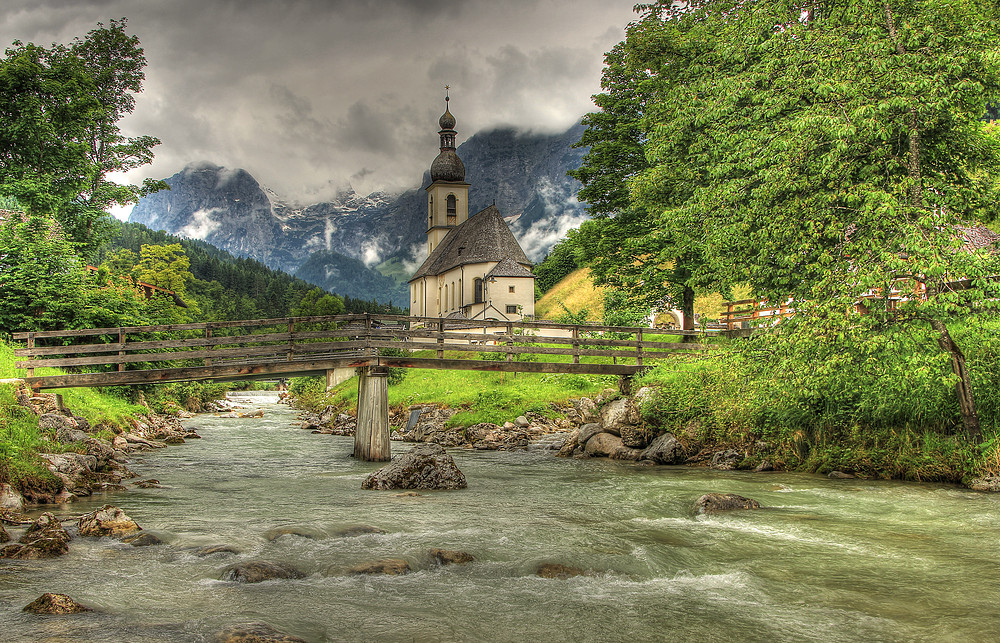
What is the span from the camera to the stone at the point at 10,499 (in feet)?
37.2

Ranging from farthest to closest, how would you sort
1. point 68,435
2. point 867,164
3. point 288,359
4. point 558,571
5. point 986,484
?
point 288,359 < point 68,435 < point 867,164 < point 986,484 < point 558,571

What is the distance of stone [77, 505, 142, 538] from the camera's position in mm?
10273

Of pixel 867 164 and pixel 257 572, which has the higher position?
pixel 867 164

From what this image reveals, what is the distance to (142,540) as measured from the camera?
1002 centimetres

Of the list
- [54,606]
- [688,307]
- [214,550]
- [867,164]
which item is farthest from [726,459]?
[54,606]

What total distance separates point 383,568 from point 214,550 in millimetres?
2590

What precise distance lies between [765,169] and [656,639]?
1223cm

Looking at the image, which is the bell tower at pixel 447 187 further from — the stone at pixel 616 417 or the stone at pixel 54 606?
the stone at pixel 54 606

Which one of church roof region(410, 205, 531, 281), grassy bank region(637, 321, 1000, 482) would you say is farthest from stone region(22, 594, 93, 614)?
church roof region(410, 205, 531, 281)

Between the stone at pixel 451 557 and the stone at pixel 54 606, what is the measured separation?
4.13m

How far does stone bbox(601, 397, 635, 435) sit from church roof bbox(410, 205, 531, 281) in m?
44.0

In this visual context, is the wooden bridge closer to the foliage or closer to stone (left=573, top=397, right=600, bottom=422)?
stone (left=573, top=397, right=600, bottom=422)

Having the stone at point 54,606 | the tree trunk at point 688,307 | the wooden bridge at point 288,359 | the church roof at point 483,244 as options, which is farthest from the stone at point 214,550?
the church roof at point 483,244

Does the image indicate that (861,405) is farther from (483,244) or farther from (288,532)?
(483,244)
